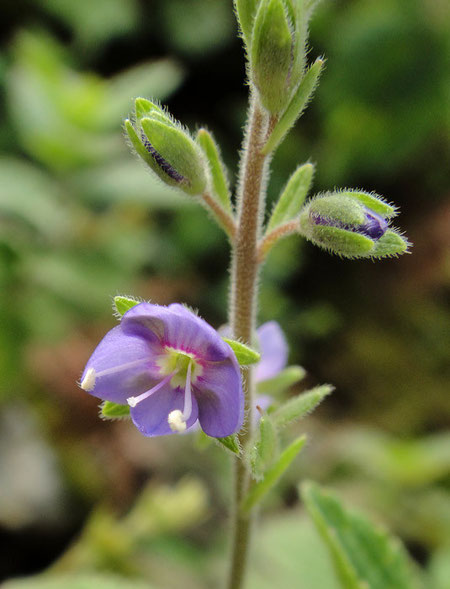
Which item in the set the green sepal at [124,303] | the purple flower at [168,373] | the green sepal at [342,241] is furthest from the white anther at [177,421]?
the green sepal at [342,241]

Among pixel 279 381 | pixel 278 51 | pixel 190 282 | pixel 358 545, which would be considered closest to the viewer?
pixel 278 51

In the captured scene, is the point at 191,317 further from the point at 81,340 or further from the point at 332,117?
the point at 332,117

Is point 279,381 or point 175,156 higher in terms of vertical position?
point 175,156

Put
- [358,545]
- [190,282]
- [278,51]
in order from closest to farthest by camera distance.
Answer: [278,51] < [358,545] < [190,282]

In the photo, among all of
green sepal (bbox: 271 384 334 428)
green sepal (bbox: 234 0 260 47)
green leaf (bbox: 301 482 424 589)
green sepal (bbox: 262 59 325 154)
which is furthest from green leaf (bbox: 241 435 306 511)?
green sepal (bbox: 234 0 260 47)

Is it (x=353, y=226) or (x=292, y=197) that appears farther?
(x=292, y=197)

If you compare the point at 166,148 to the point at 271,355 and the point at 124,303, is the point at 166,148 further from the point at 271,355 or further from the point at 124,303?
the point at 271,355

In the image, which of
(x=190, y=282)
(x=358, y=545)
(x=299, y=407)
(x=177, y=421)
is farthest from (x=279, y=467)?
(x=190, y=282)
